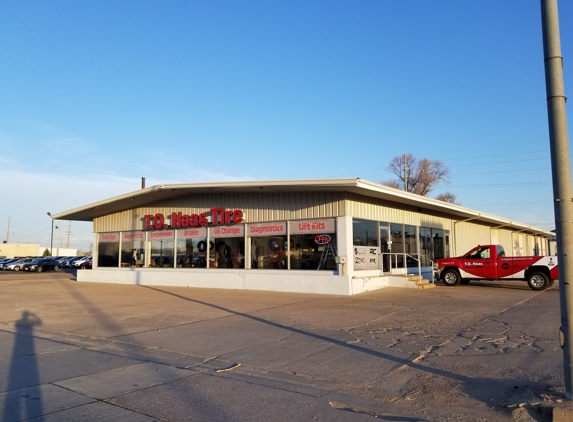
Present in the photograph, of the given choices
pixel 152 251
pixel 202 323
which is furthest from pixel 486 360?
pixel 152 251

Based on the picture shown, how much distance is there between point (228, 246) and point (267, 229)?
2566 millimetres

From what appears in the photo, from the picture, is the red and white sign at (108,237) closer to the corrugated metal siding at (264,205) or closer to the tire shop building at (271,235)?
the tire shop building at (271,235)

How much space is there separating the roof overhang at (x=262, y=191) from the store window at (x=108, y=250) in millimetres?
1406

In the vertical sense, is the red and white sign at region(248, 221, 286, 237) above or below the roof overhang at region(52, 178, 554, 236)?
below

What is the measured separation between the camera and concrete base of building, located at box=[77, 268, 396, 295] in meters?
19.1

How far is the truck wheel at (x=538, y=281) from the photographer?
20.7 m

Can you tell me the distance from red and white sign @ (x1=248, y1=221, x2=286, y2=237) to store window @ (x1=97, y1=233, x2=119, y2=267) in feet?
34.2

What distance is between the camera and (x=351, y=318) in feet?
42.4

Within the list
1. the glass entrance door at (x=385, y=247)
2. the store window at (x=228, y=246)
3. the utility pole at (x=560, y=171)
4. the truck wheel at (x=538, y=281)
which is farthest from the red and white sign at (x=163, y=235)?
the utility pole at (x=560, y=171)

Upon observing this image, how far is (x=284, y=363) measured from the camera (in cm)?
820

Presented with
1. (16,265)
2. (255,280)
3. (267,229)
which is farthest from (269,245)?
(16,265)

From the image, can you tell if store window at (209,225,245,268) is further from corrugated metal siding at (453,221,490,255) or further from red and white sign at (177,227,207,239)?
corrugated metal siding at (453,221,490,255)

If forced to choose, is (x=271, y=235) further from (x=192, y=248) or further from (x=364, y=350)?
(x=364, y=350)

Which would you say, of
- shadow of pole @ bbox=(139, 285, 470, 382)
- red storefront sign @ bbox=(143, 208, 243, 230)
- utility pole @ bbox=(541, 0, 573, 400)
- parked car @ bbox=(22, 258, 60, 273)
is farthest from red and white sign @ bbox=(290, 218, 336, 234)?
parked car @ bbox=(22, 258, 60, 273)
